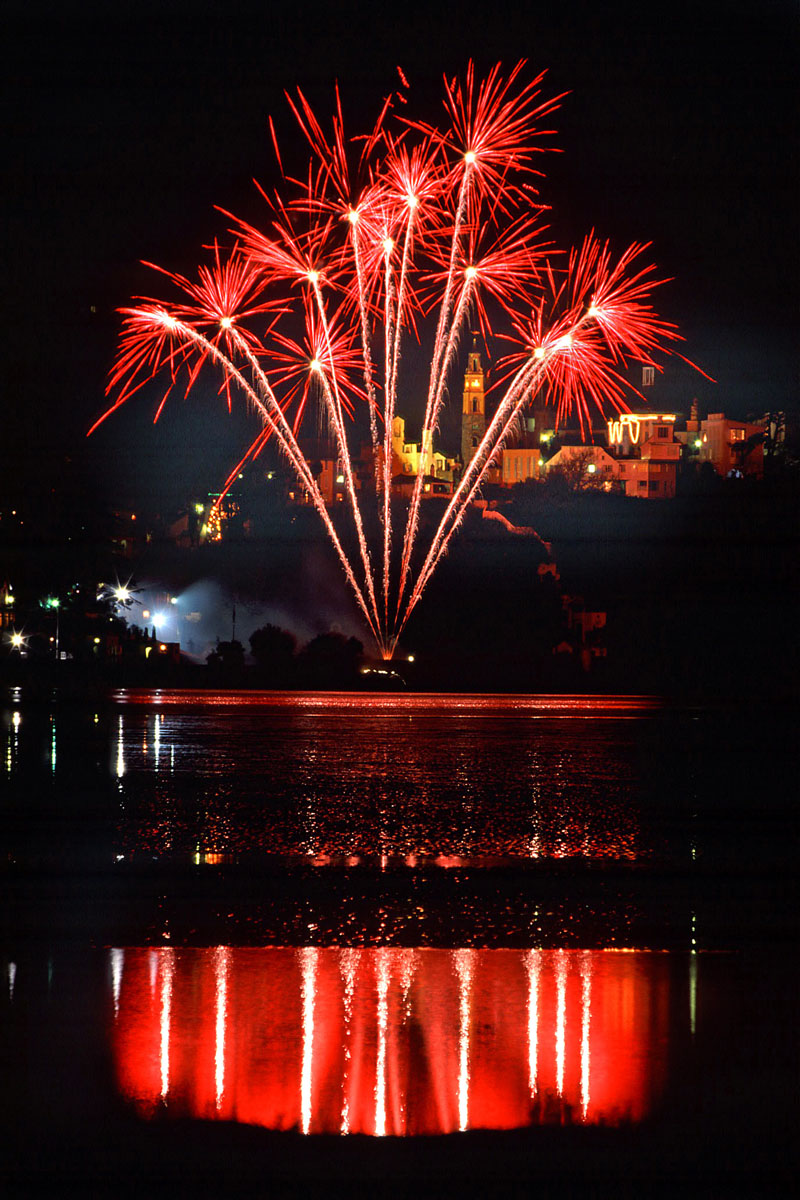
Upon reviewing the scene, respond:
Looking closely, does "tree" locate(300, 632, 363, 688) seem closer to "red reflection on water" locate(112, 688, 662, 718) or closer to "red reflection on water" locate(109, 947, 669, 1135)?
"red reflection on water" locate(112, 688, 662, 718)

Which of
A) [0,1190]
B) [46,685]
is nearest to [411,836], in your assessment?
[0,1190]

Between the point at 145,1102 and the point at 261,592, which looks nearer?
the point at 145,1102

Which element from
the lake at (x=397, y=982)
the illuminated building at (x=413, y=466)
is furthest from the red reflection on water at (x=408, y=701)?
the illuminated building at (x=413, y=466)

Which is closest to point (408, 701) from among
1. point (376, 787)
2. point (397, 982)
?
point (376, 787)

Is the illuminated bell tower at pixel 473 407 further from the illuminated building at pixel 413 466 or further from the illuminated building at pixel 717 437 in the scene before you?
the illuminated building at pixel 717 437

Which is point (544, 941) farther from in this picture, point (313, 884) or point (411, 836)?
point (411, 836)

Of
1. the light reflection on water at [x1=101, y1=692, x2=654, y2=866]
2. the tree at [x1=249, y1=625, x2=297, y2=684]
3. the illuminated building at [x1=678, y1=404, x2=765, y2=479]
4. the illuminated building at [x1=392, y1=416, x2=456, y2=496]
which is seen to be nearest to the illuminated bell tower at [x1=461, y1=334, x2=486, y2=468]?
the illuminated building at [x1=392, y1=416, x2=456, y2=496]

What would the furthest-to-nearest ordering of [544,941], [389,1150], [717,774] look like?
[717,774] → [544,941] → [389,1150]

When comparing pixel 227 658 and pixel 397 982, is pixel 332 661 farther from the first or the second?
pixel 397 982

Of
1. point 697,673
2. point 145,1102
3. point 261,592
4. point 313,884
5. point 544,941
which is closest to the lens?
point 145,1102
